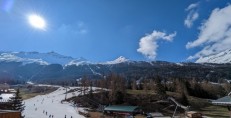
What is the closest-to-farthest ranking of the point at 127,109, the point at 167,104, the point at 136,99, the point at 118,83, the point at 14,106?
the point at 14,106, the point at 127,109, the point at 167,104, the point at 136,99, the point at 118,83

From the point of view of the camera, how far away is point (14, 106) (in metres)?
88.1

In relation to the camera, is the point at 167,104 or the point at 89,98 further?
the point at 89,98

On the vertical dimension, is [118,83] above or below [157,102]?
above

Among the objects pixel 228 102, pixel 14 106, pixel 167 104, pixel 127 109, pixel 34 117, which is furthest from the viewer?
pixel 167 104

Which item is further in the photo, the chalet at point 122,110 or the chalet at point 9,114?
the chalet at point 122,110

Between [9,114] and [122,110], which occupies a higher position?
[9,114]

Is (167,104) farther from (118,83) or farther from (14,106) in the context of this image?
(14,106)

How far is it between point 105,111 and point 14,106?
175ft

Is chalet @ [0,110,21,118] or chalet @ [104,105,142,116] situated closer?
chalet @ [0,110,21,118]

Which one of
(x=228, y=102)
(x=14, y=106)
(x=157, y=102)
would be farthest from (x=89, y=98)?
(x=228, y=102)

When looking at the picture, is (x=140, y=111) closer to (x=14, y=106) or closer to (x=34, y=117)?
(x=34, y=117)

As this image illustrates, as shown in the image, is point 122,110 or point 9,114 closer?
point 9,114

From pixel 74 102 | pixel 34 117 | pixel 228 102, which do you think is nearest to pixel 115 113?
pixel 34 117

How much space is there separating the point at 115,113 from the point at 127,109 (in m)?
5.61
